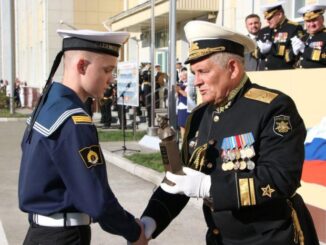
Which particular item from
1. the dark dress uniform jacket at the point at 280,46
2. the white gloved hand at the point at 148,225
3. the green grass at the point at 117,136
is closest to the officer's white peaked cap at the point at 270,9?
the dark dress uniform jacket at the point at 280,46

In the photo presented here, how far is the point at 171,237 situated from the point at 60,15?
26.1m

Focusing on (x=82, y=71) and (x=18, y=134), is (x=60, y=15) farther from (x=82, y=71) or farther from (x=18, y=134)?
(x=82, y=71)

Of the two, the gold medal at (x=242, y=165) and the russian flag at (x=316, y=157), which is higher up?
the gold medal at (x=242, y=165)

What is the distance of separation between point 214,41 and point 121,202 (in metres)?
5.06

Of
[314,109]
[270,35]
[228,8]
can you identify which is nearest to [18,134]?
[228,8]

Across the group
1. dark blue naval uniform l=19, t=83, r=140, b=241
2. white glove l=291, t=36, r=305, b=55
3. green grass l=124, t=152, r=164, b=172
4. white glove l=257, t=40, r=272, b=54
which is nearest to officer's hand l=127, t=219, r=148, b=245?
dark blue naval uniform l=19, t=83, r=140, b=241

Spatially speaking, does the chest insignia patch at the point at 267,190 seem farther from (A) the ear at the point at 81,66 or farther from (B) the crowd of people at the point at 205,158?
(A) the ear at the point at 81,66

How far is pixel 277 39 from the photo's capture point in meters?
7.00

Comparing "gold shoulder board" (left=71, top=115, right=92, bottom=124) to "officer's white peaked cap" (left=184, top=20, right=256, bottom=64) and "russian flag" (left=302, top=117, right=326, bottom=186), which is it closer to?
"officer's white peaked cap" (left=184, top=20, right=256, bottom=64)

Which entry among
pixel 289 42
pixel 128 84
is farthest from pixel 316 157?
pixel 128 84

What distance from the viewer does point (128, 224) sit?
2.42m

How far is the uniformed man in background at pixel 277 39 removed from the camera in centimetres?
689

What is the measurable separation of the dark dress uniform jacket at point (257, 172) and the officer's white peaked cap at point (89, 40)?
1.98ft

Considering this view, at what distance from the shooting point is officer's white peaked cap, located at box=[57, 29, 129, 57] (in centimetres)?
246
